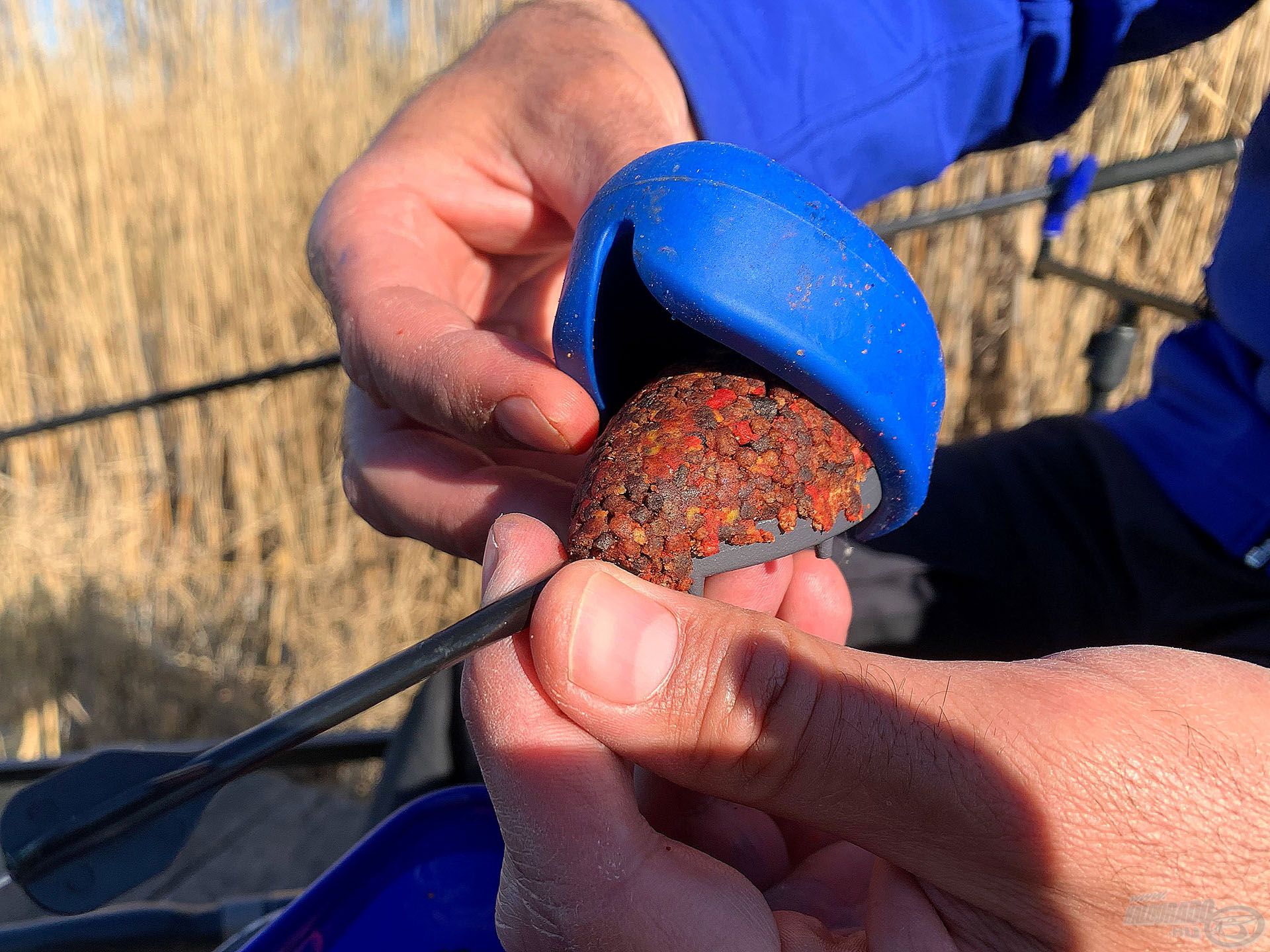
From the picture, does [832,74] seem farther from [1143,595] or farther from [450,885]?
[450,885]

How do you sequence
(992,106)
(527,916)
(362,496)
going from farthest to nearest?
(992,106), (362,496), (527,916)

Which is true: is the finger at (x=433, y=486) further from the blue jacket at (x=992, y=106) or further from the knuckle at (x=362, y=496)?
the blue jacket at (x=992, y=106)

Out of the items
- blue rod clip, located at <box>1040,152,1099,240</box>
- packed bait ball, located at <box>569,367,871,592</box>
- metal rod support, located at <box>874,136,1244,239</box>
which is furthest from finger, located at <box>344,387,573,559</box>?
blue rod clip, located at <box>1040,152,1099,240</box>

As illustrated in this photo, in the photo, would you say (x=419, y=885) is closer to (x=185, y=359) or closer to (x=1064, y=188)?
(x=1064, y=188)

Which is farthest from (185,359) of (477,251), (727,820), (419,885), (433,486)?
(727,820)

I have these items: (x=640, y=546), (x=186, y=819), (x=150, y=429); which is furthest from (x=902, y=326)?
(x=150, y=429)

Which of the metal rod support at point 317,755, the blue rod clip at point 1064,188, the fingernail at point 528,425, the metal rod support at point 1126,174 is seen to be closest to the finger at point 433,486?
the fingernail at point 528,425
